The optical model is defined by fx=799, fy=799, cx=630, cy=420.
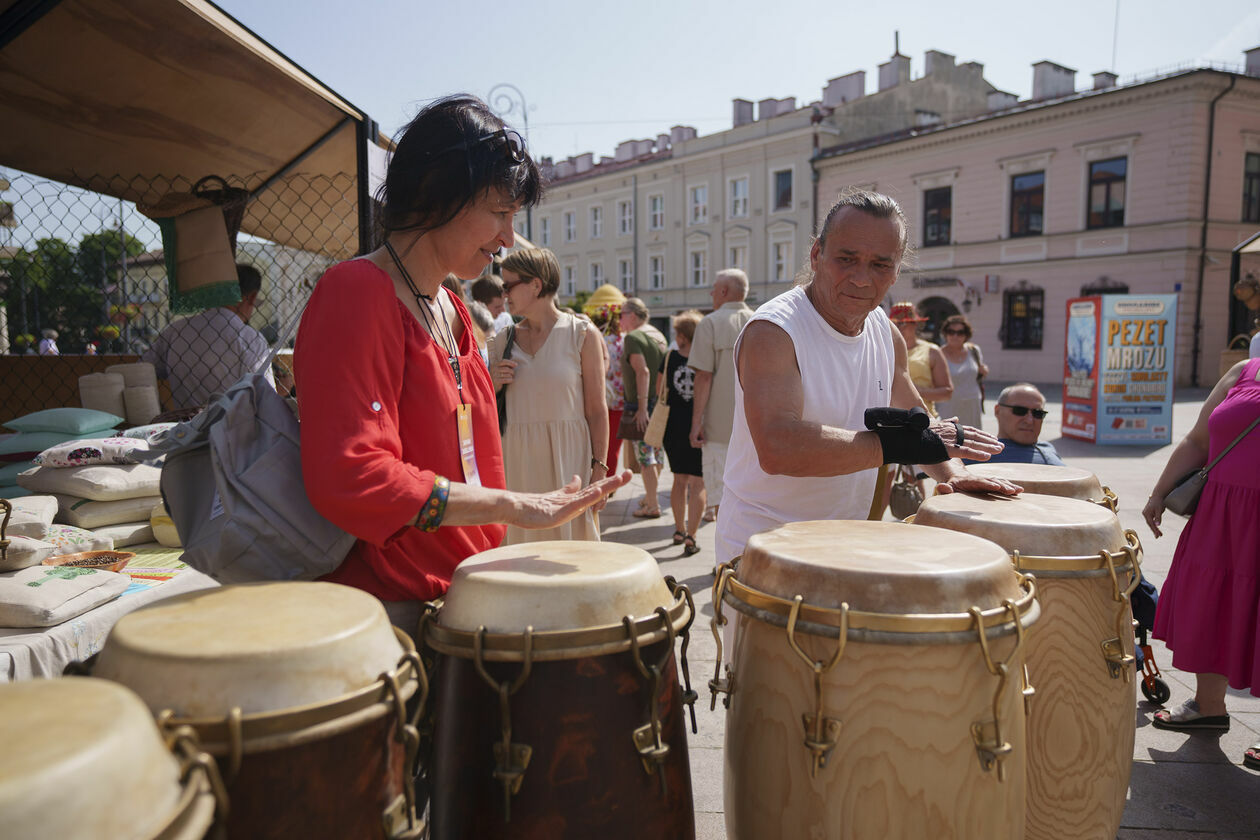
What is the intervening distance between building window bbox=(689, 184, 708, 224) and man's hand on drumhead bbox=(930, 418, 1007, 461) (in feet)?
111

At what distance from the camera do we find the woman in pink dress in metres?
3.03

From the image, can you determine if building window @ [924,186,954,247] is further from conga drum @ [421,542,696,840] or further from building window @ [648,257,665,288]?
conga drum @ [421,542,696,840]

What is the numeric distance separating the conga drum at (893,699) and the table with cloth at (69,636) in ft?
4.46

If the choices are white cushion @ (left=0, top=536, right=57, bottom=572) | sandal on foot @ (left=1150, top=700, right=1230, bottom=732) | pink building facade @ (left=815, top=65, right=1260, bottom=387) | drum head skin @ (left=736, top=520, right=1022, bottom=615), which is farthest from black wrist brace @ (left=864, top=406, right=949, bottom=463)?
pink building facade @ (left=815, top=65, right=1260, bottom=387)

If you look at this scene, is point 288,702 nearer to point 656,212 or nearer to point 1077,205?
point 1077,205

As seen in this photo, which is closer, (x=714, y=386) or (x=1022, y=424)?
(x=1022, y=424)

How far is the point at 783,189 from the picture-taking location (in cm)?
3222

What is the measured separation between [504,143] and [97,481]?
296cm

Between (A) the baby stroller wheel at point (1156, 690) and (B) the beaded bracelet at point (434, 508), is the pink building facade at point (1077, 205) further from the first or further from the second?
(B) the beaded bracelet at point (434, 508)

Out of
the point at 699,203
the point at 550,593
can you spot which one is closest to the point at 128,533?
the point at 550,593

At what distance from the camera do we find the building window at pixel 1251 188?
22309mm

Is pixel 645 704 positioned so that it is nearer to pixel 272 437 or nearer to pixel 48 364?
pixel 272 437

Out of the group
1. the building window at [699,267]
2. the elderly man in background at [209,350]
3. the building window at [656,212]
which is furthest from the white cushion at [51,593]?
the building window at [656,212]

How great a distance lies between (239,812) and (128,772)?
212mm
